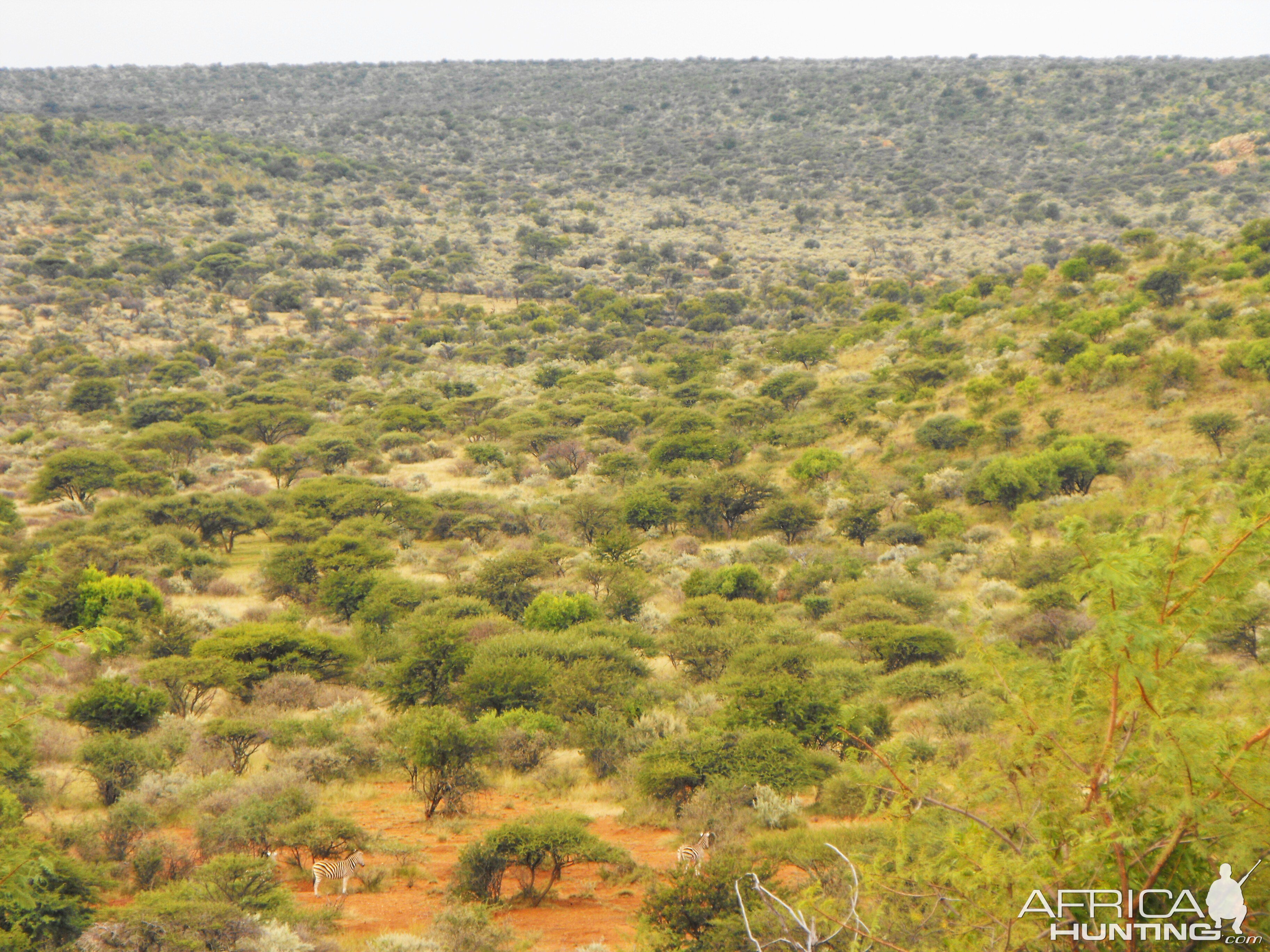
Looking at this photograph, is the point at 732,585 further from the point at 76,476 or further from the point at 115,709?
the point at 76,476

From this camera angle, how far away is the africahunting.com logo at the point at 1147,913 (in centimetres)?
306

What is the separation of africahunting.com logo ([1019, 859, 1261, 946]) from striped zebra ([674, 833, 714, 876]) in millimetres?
5288

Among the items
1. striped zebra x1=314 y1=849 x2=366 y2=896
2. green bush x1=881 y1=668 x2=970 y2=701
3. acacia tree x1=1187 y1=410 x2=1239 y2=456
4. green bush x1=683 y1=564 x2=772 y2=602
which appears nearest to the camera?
striped zebra x1=314 y1=849 x2=366 y2=896

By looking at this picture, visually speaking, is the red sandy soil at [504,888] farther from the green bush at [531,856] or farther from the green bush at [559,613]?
the green bush at [559,613]

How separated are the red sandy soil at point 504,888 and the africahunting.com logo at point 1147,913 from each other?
5.73 metres

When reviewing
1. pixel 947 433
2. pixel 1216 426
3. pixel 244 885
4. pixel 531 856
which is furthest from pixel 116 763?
pixel 1216 426

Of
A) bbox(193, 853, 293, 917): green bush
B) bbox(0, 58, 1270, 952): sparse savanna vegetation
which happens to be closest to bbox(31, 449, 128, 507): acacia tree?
bbox(0, 58, 1270, 952): sparse savanna vegetation

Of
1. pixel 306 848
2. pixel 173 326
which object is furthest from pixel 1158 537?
pixel 173 326

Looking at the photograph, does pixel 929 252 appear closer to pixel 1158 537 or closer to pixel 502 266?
pixel 502 266

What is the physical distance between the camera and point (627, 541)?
2472cm

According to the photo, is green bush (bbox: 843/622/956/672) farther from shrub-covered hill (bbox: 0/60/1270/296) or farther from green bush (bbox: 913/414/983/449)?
shrub-covered hill (bbox: 0/60/1270/296)

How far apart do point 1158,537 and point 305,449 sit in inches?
1432

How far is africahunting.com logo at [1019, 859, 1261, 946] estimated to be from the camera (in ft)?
10.0

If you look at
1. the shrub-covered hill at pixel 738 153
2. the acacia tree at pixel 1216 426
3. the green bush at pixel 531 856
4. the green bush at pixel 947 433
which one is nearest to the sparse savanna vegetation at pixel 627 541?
the green bush at pixel 531 856
